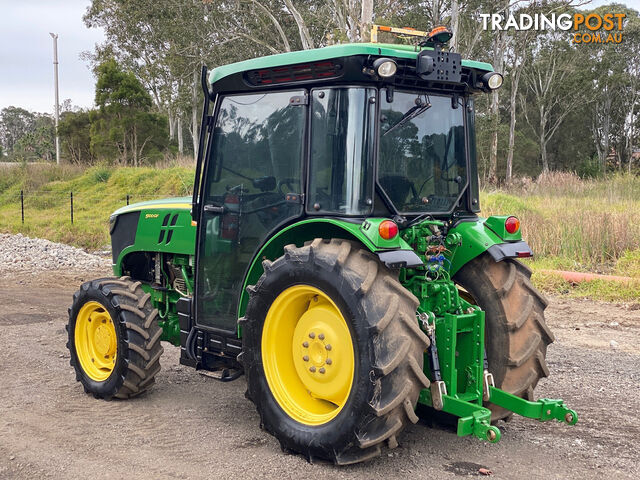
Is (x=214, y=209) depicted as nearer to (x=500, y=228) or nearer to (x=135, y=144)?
(x=500, y=228)

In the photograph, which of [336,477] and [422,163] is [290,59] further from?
[336,477]

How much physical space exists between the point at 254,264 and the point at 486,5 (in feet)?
84.8

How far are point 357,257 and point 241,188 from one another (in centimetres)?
126

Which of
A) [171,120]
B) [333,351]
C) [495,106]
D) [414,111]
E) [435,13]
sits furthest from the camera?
[171,120]

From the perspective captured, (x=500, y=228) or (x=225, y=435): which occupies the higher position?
(x=500, y=228)

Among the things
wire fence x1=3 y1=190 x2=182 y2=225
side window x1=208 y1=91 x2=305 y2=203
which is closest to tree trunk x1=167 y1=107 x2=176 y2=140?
wire fence x1=3 y1=190 x2=182 y2=225

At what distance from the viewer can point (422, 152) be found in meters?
4.66

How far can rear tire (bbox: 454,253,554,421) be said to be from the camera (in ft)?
15.2

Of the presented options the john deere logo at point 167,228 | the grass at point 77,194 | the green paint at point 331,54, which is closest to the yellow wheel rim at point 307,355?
the green paint at point 331,54

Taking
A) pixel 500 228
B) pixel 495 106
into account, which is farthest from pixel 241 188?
pixel 495 106

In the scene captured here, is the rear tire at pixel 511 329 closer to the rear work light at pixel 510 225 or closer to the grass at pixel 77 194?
the rear work light at pixel 510 225

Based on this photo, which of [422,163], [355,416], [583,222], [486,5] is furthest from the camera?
[486,5]

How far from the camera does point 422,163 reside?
4.66 m

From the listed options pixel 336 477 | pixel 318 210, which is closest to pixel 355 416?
pixel 336 477
